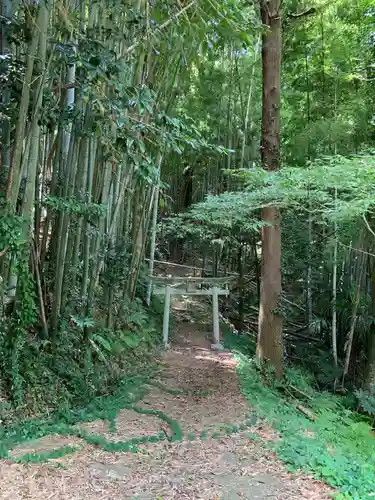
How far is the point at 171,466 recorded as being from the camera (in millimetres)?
2697

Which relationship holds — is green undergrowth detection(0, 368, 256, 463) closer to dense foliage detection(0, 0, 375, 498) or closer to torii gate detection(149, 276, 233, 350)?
dense foliage detection(0, 0, 375, 498)

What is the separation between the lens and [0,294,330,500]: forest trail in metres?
2.30

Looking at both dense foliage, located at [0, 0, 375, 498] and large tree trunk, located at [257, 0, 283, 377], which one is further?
large tree trunk, located at [257, 0, 283, 377]

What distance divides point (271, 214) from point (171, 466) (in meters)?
3.46

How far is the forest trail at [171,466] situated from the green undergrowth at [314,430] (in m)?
0.15

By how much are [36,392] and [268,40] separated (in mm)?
4837

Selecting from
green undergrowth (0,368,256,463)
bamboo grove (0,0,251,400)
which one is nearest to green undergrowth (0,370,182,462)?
green undergrowth (0,368,256,463)

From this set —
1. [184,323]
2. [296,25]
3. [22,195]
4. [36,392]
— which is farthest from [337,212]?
[184,323]

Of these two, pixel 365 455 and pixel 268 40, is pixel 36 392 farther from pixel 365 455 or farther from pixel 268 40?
pixel 268 40

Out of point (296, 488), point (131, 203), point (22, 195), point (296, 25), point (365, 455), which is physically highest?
point (296, 25)

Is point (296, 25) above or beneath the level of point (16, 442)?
above

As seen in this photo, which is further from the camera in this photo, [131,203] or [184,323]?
[184,323]

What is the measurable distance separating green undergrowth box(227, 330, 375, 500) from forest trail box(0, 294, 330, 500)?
0.15 metres

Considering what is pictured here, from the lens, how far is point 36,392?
11.0 feet
